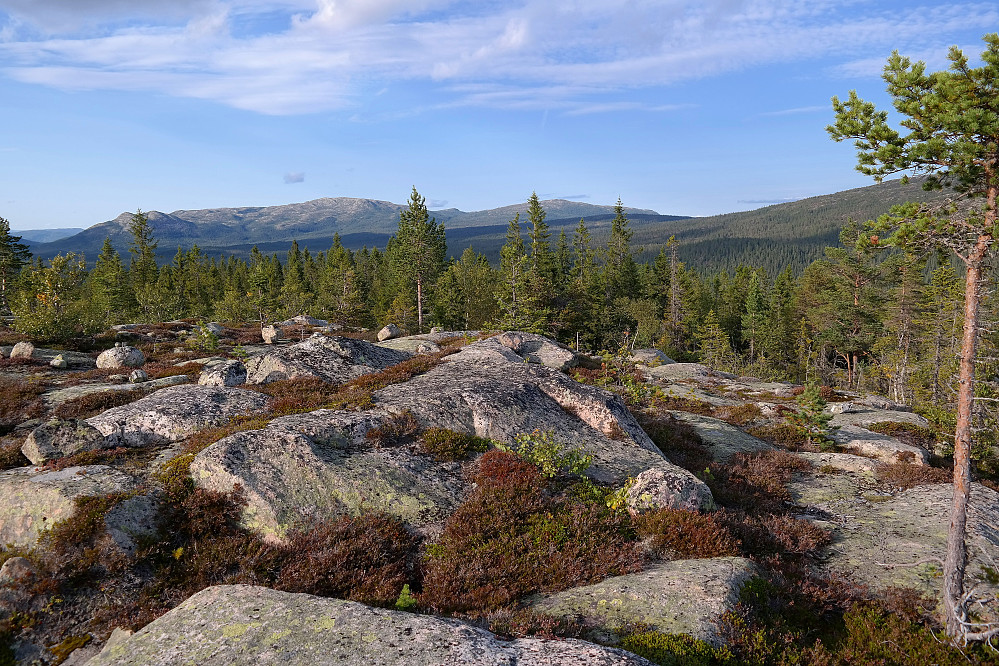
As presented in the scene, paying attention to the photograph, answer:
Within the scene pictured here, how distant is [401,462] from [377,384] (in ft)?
14.2

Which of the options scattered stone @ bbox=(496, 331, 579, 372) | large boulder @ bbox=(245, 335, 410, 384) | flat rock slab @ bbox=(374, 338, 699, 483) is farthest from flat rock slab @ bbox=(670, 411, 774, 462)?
large boulder @ bbox=(245, 335, 410, 384)

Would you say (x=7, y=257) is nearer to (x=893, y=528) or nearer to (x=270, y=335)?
(x=270, y=335)

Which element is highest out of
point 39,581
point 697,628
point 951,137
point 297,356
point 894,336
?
point 951,137

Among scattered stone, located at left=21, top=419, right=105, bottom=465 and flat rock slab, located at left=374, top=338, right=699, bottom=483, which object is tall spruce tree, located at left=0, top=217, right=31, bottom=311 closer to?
scattered stone, located at left=21, top=419, right=105, bottom=465

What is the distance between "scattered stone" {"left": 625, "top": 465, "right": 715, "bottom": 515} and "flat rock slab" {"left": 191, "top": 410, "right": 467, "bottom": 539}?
3653 millimetres

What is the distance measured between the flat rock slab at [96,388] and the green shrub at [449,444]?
1026cm

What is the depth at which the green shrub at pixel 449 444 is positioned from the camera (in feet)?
36.6

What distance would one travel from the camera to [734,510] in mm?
11633

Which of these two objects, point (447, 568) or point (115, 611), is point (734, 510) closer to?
point (447, 568)

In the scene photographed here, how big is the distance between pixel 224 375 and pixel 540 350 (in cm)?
1560

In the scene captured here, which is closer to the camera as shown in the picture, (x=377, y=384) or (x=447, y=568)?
(x=447, y=568)

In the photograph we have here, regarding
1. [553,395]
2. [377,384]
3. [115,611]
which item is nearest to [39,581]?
[115,611]

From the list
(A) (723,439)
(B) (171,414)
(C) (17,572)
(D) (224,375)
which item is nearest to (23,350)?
(D) (224,375)

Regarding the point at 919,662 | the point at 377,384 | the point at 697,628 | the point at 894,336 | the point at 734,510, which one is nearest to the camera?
the point at 697,628
